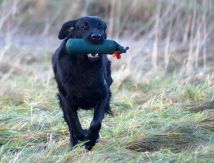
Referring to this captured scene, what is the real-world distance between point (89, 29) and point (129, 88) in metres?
3.25

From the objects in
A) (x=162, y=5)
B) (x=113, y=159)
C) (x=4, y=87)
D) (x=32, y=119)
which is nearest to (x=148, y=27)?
(x=162, y=5)

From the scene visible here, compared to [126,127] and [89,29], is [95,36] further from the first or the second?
[126,127]

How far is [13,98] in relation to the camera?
8031 mm

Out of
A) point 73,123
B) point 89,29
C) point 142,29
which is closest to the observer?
point 89,29

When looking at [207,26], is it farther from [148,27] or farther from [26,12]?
[26,12]

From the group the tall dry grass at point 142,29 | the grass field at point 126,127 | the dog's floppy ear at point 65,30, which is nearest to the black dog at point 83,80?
the dog's floppy ear at point 65,30

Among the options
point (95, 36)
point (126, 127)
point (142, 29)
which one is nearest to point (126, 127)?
point (126, 127)

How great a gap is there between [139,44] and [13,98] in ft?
10.4

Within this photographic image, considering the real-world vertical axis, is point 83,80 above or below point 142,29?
above

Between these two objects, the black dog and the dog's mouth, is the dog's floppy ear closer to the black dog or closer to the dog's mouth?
the black dog

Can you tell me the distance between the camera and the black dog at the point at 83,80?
5781 millimetres

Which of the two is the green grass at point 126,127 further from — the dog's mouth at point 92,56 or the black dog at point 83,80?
the dog's mouth at point 92,56

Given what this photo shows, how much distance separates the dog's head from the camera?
5715 mm

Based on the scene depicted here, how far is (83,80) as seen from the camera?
19.3 ft
